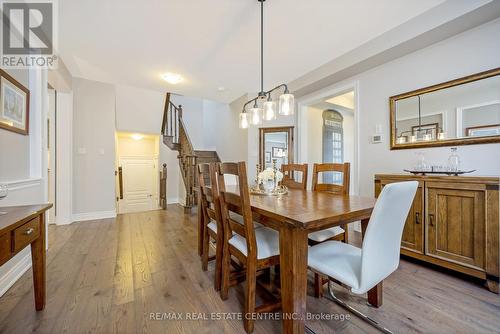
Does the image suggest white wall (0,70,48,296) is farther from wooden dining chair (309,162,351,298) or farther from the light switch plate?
the light switch plate

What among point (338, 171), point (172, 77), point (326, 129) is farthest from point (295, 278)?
point (326, 129)

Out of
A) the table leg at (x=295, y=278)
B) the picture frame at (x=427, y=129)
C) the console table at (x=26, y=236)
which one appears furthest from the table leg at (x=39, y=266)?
the picture frame at (x=427, y=129)

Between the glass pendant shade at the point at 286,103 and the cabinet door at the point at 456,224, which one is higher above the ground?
the glass pendant shade at the point at 286,103

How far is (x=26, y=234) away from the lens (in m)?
1.16

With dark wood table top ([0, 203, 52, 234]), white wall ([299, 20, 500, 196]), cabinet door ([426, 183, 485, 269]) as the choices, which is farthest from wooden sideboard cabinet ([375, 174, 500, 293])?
dark wood table top ([0, 203, 52, 234])

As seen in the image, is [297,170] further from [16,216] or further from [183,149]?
[183,149]

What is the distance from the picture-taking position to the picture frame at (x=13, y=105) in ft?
5.46

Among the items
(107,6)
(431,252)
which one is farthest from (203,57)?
(431,252)

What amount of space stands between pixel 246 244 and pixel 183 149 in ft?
13.8

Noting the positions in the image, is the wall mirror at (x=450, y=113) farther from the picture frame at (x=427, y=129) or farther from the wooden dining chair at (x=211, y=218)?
the wooden dining chair at (x=211, y=218)

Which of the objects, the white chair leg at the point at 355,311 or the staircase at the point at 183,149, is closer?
the white chair leg at the point at 355,311

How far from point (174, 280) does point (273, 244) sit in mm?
1029

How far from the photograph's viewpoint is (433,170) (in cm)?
210

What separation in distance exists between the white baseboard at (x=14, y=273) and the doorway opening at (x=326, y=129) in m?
3.91
